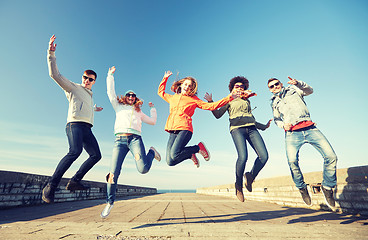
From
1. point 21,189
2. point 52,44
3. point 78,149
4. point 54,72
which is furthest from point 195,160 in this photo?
point 21,189

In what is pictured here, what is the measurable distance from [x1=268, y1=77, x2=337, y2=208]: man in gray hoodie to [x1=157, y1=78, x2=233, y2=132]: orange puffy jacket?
1019mm

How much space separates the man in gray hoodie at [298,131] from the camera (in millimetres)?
3346

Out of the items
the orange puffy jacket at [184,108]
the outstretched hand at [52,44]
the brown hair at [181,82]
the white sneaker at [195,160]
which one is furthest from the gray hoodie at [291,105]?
the outstretched hand at [52,44]

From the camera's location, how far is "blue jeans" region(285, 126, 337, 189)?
3.33 m

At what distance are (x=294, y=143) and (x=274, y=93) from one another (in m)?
1.02

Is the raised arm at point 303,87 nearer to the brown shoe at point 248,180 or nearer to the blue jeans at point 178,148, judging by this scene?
the brown shoe at point 248,180

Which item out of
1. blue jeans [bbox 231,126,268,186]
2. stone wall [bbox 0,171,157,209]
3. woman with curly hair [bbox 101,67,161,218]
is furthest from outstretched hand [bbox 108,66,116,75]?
stone wall [bbox 0,171,157,209]

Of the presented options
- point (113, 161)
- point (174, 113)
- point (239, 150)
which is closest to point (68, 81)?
point (113, 161)

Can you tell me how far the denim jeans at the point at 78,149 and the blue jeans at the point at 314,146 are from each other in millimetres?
3272

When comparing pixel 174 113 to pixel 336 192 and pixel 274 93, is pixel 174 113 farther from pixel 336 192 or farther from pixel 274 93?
pixel 336 192

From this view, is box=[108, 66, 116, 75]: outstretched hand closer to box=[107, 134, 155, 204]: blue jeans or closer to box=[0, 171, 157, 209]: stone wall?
box=[107, 134, 155, 204]: blue jeans

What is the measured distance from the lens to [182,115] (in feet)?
12.3

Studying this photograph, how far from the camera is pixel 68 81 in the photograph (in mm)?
3383

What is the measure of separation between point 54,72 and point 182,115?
6.90ft
